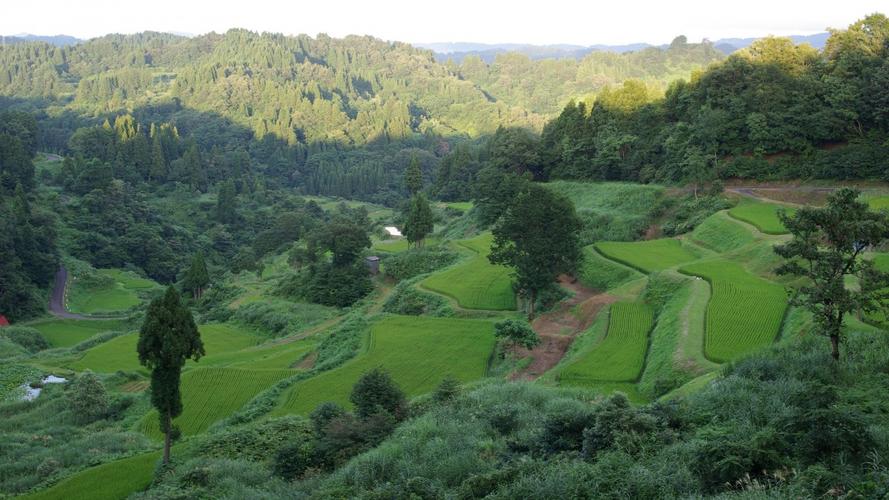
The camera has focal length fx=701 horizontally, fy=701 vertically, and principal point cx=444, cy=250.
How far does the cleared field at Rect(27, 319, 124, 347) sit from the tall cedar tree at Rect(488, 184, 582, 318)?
31147mm

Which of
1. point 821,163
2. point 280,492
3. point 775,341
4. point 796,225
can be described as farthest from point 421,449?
point 821,163

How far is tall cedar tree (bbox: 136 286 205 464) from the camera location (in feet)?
52.6

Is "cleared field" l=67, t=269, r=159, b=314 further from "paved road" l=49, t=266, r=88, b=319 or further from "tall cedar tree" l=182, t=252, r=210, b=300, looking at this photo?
"tall cedar tree" l=182, t=252, r=210, b=300

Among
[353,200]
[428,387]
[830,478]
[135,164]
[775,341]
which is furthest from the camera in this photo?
[353,200]

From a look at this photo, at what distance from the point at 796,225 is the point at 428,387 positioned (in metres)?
12.6

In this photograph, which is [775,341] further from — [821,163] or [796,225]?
[821,163]

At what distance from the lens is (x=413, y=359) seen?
25719 mm

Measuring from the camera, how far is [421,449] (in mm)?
14062

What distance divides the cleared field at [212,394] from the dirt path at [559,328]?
9.24m

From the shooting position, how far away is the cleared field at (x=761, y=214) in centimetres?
3067

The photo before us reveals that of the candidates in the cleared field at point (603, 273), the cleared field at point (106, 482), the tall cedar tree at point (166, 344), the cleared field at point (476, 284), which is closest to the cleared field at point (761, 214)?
the cleared field at point (603, 273)

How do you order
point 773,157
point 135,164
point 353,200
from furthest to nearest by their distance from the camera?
point 353,200 < point 135,164 < point 773,157

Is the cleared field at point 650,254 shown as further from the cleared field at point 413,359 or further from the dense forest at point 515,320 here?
the cleared field at point 413,359

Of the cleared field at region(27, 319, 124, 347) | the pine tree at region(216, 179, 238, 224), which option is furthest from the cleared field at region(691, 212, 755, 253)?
the pine tree at region(216, 179, 238, 224)
